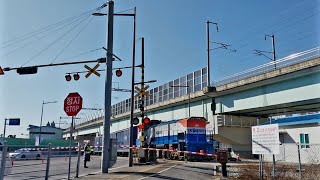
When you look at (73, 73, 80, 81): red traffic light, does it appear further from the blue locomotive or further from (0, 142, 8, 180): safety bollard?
(0, 142, 8, 180): safety bollard

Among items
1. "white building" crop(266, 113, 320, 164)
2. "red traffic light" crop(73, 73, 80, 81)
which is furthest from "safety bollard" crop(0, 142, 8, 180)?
"white building" crop(266, 113, 320, 164)

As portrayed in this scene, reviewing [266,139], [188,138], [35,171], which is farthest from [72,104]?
[188,138]

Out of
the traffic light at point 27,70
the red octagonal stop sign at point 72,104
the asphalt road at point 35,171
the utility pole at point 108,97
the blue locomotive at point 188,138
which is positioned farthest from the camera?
the blue locomotive at point 188,138

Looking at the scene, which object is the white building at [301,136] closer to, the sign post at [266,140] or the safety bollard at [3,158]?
the sign post at [266,140]

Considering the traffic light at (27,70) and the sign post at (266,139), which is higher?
the traffic light at (27,70)

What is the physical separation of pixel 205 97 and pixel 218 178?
24666 mm

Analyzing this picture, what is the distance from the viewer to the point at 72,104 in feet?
45.4

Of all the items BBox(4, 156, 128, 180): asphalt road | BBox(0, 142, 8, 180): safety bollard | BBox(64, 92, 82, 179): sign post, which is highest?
BBox(64, 92, 82, 179): sign post

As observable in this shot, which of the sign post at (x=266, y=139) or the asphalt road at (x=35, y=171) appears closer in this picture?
the sign post at (x=266, y=139)

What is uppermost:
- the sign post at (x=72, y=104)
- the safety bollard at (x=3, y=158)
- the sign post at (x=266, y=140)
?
the sign post at (x=72, y=104)

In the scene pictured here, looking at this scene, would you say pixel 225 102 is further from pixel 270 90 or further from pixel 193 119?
pixel 193 119

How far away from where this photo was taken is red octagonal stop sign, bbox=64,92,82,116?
13.7 m

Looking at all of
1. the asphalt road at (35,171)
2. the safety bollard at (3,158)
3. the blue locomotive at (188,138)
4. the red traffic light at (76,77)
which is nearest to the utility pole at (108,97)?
the asphalt road at (35,171)

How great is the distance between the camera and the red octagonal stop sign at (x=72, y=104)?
45.0 ft
